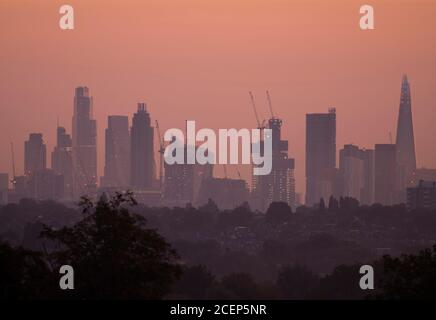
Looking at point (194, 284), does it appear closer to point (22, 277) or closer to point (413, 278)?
point (413, 278)

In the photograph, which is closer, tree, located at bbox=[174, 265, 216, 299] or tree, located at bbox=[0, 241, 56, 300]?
tree, located at bbox=[0, 241, 56, 300]

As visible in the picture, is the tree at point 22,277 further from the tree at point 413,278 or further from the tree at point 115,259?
the tree at point 413,278

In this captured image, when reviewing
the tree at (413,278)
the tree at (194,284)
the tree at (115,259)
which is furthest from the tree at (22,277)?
the tree at (194,284)

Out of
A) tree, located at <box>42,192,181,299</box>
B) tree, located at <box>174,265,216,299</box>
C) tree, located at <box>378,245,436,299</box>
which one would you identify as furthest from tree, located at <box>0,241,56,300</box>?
tree, located at <box>174,265,216,299</box>

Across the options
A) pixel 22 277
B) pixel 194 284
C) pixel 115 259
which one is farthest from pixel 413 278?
pixel 194 284

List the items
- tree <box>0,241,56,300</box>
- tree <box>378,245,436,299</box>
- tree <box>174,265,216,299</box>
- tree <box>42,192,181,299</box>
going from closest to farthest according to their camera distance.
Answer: tree <box>0,241,56,300</box>, tree <box>42,192,181,299</box>, tree <box>378,245,436,299</box>, tree <box>174,265,216,299</box>

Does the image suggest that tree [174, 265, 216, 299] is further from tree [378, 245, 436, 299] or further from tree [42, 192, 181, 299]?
tree [42, 192, 181, 299]
